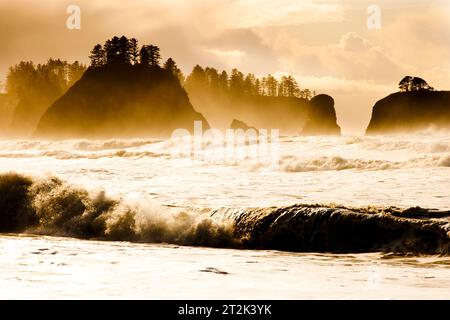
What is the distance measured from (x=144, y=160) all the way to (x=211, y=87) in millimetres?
134035

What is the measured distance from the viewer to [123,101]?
110125 mm

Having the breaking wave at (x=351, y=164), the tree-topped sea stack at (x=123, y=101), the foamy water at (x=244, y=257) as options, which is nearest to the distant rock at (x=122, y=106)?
the tree-topped sea stack at (x=123, y=101)

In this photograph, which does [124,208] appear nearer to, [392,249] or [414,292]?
[392,249]

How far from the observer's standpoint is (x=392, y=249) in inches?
439

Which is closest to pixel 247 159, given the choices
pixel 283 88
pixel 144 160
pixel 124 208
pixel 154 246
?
pixel 144 160

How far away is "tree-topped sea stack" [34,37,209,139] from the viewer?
108250 mm

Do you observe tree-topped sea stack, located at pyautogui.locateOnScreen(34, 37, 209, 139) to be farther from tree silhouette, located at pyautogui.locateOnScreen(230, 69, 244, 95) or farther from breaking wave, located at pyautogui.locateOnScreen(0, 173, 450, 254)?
breaking wave, located at pyautogui.locateOnScreen(0, 173, 450, 254)

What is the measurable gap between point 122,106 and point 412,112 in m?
46.8

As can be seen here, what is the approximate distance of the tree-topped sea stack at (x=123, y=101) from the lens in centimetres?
10825

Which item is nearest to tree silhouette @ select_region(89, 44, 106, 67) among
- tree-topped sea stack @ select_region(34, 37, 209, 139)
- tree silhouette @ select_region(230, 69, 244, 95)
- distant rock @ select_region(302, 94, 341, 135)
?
tree-topped sea stack @ select_region(34, 37, 209, 139)

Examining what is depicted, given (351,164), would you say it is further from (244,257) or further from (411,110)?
(411,110)

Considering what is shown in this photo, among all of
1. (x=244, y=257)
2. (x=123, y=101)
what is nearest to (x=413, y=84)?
(x=123, y=101)

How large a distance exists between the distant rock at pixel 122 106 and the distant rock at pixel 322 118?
26.2 m
